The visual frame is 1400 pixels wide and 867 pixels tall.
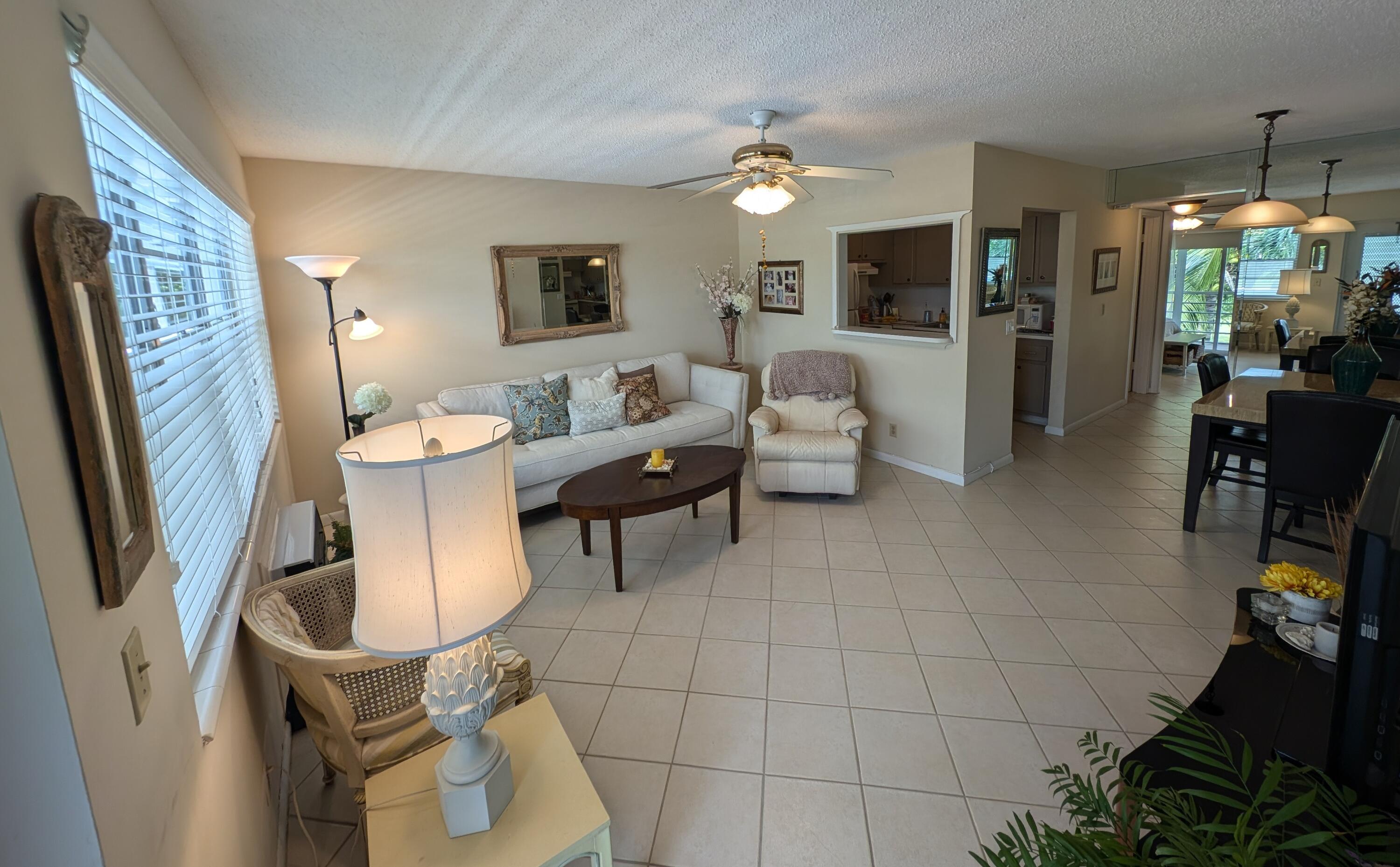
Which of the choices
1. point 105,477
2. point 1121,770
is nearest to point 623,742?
point 1121,770

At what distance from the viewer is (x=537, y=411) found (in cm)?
451

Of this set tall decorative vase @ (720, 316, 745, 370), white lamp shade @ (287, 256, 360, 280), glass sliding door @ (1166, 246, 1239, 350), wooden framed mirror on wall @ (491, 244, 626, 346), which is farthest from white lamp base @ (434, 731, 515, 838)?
glass sliding door @ (1166, 246, 1239, 350)

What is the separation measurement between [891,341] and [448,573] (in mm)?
4329

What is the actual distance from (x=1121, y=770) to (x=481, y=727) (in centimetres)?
127

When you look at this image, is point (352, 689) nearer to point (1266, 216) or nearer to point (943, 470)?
point (943, 470)

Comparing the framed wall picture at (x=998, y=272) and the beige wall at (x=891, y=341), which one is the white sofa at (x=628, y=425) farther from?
the framed wall picture at (x=998, y=272)

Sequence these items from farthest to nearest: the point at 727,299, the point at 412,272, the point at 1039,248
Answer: the point at 1039,248 < the point at 727,299 < the point at 412,272

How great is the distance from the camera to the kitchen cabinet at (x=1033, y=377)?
6004 mm

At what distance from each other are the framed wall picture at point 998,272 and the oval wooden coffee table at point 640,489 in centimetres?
209

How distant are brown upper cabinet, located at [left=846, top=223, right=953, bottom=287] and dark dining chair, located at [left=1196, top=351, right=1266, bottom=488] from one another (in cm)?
231

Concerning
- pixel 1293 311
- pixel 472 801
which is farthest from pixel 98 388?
pixel 1293 311

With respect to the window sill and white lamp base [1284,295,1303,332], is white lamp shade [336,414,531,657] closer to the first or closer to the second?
the window sill

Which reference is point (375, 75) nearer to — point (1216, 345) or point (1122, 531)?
point (1122, 531)

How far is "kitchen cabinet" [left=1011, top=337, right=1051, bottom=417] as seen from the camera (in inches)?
236
